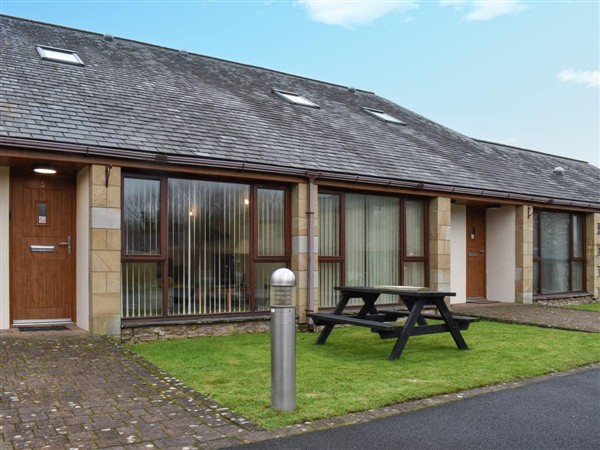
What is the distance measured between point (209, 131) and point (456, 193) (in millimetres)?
5432

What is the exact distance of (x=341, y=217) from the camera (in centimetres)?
1038

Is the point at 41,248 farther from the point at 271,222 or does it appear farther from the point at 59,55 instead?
the point at 59,55

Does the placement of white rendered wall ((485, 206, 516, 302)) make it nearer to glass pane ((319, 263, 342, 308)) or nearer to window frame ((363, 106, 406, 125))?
window frame ((363, 106, 406, 125))

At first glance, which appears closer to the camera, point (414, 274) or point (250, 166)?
point (250, 166)

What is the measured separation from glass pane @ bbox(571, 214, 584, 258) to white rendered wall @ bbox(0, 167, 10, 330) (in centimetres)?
1375

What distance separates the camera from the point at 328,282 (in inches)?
408

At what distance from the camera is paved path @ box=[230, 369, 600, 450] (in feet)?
12.9

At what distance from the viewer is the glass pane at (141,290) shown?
8289mm

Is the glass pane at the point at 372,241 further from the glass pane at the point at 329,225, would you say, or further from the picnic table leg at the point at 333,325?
the picnic table leg at the point at 333,325

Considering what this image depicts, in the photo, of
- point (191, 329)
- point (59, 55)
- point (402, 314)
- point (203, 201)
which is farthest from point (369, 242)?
point (59, 55)

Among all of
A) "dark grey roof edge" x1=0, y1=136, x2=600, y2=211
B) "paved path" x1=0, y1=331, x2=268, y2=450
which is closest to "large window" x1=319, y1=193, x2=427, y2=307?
"dark grey roof edge" x1=0, y1=136, x2=600, y2=211

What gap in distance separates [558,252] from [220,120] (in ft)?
32.1

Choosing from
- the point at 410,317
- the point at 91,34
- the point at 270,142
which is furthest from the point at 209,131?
the point at 91,34

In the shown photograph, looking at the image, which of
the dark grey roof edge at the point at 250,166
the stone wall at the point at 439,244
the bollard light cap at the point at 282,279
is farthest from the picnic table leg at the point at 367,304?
the stone wall at the point at 439,244
